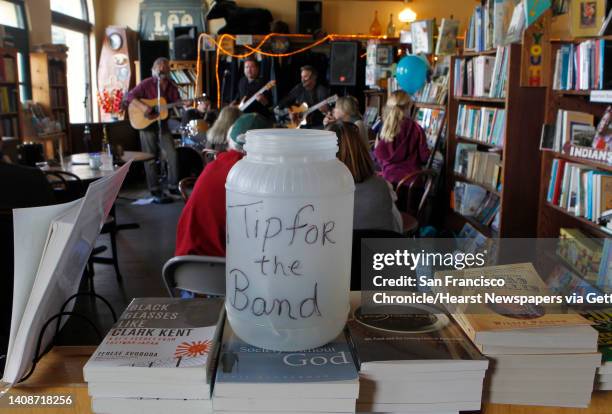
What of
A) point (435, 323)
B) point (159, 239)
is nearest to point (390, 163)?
point (159, 239)

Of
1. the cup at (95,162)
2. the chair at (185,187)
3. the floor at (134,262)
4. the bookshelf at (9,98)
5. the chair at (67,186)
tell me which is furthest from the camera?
the bookshelf at (9,98)

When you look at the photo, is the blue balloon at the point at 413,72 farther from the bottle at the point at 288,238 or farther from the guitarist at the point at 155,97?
the bottle at the point at 288,238

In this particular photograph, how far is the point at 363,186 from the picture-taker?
2428 mm

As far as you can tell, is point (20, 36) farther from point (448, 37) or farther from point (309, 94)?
point (448, 37)

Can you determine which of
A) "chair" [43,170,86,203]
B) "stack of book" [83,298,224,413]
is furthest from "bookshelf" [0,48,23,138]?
"stack of book" [83,298,224,413]

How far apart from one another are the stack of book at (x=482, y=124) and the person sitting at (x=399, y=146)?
0.42m

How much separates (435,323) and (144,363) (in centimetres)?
51

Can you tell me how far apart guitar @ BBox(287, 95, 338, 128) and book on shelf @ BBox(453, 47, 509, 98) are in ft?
6.54

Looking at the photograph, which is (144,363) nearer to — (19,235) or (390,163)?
(19,235)

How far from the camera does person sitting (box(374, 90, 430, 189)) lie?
4.84 meters

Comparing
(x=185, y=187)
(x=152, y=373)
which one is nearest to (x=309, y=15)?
(x=185, y=187)

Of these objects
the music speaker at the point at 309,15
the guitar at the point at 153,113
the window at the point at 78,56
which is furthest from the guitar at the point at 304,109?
the window at the point at 78,56

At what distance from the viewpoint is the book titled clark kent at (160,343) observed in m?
0.85

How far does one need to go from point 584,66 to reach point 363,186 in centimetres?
176
